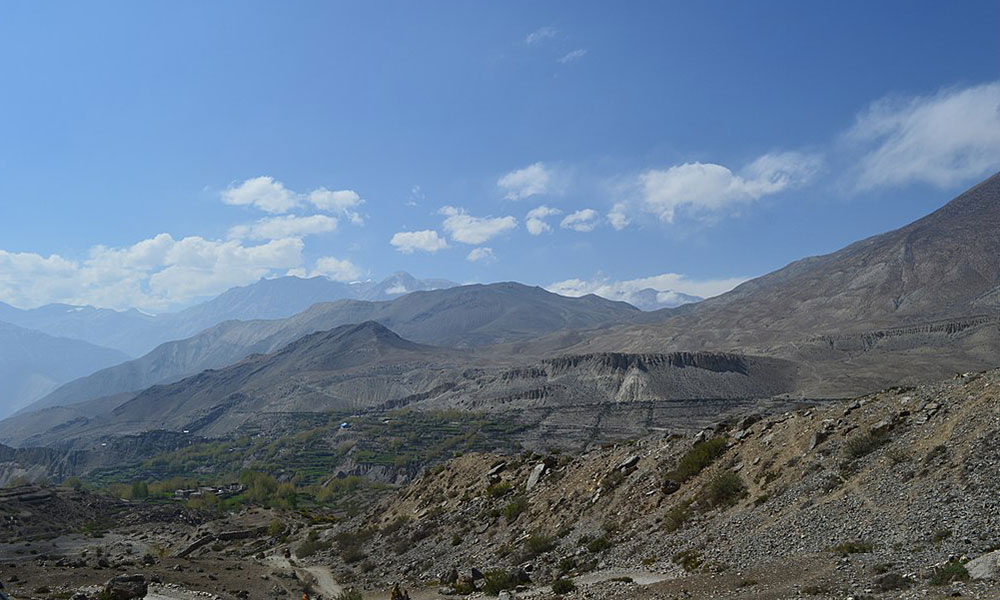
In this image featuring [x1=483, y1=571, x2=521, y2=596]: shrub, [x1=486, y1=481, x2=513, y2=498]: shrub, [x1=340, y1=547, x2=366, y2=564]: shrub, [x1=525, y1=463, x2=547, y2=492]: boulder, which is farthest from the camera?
[x1=340, y1=547, x2=366, y2=564]: shrub

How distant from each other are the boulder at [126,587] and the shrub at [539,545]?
15.7 m

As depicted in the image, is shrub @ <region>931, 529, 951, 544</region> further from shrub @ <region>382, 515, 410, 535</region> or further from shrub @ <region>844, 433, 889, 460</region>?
shrub @ <region>382, 515, 410, 535</region>

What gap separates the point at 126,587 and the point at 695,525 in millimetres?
22842

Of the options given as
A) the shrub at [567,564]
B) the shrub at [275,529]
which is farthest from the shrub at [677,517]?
the shrub at [275,529]

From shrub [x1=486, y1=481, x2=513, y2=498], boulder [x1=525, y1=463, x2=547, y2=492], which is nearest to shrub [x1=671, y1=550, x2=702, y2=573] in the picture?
boulder [x1=525, y1=463, x2=547, y2=492]

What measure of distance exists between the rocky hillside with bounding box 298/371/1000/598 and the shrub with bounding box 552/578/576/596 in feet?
2.81

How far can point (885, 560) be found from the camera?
14.3m

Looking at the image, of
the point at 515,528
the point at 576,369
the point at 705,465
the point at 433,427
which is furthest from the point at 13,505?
the point at 576,369

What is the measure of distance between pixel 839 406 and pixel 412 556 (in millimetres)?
20739

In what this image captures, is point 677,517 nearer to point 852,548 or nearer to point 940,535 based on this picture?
point 852,548

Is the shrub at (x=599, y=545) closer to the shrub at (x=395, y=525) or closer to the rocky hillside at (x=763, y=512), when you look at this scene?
the rocky hillside at (x=763, y=512)

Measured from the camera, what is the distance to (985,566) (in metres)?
12.4

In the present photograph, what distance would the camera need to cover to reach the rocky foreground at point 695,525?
49.1 ft

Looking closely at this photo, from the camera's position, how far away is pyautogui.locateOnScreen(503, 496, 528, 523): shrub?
96.9ft
